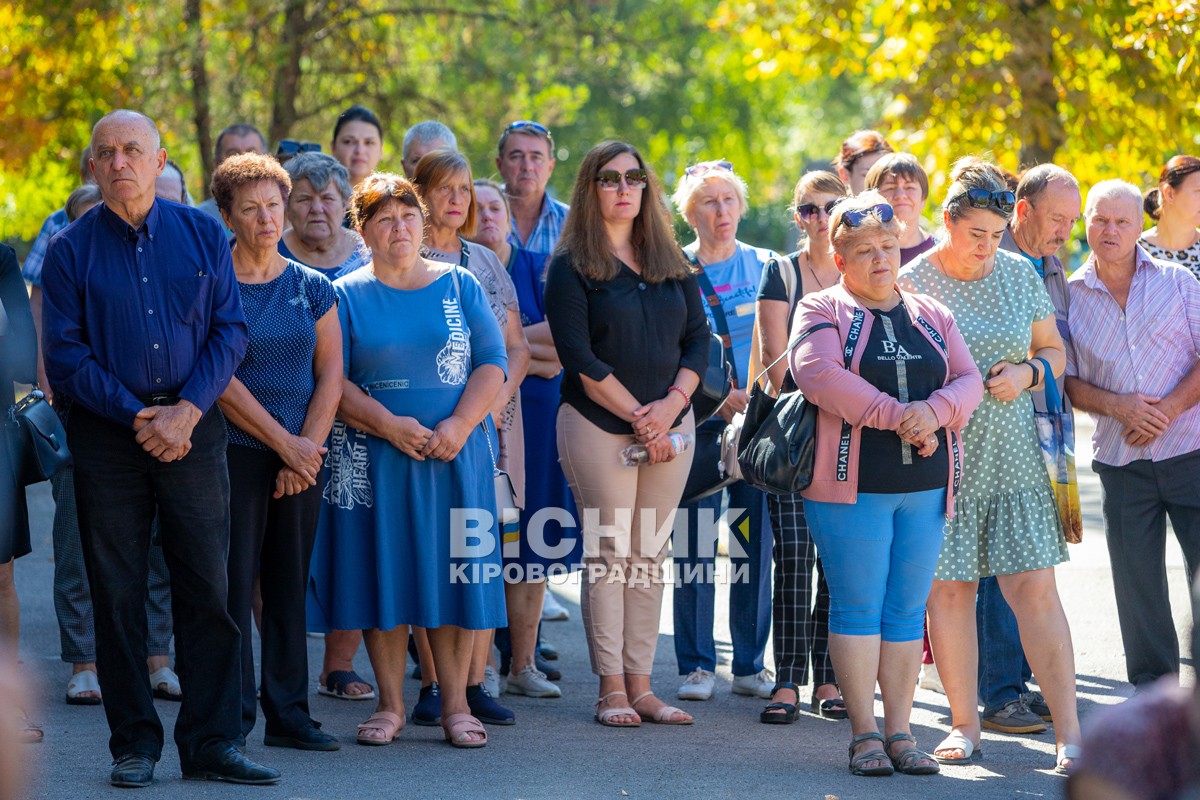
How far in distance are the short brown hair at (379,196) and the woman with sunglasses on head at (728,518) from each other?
1.42 m

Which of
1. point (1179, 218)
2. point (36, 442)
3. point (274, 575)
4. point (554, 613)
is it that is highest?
point (1179, 218)

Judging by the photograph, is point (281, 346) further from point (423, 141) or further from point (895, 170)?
point (895, 170)

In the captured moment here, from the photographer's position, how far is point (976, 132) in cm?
1222

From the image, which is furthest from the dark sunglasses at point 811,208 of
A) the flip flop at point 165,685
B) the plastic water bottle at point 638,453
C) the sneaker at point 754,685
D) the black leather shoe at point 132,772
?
the black leather shoe at point 132,772

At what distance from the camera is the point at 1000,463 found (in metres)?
5.82

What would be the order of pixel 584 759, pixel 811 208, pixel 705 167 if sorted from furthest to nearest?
pixel 705 167 → pixel 811 208 → pixel 584 759

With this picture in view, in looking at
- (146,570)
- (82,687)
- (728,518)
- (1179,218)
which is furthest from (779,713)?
(82,687)

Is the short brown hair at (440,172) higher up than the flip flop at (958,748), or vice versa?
the short brown hair at (440,172)

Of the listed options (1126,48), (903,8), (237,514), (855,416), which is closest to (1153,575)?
(855,416)

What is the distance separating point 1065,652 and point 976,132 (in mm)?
7412

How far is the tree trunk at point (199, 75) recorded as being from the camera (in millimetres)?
13812

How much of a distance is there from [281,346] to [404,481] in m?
0.75

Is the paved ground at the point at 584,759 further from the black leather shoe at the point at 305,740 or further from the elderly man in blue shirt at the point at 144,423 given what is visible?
the elderly man in blue shirt at the point at 144,423

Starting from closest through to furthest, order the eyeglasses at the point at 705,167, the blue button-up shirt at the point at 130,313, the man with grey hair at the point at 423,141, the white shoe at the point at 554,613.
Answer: the blue button-up shirt at the point at 130,313 → the eyeglasses at the point at 705,167 → the man with grey hair at the point at 423,141 → the white shoe at the point at 554,613
